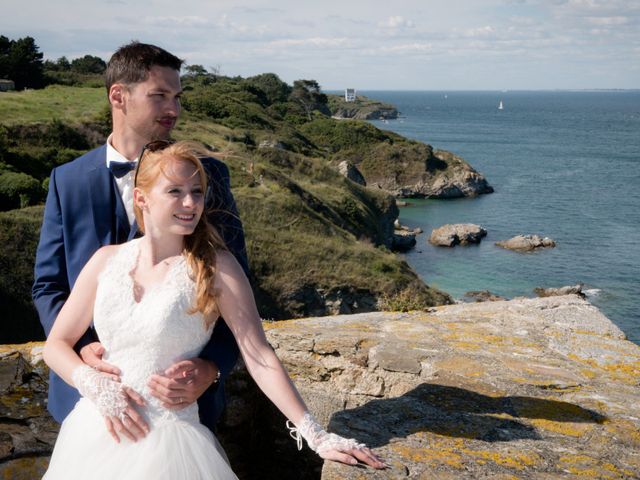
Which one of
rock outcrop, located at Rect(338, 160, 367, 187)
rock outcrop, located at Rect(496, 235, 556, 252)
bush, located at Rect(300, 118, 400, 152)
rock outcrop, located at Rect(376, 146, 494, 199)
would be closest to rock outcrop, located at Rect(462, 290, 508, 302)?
rock outcrop, located at Rect(496, 235, 556, 252)

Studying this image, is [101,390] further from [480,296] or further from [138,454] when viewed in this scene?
[480,296]

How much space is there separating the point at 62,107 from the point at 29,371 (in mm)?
34329

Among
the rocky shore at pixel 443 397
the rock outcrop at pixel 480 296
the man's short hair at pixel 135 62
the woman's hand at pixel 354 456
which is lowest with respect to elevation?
the rock outcrop at pixel 480 296

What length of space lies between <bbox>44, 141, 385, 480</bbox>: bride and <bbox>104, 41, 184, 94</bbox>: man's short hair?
438 millimetres

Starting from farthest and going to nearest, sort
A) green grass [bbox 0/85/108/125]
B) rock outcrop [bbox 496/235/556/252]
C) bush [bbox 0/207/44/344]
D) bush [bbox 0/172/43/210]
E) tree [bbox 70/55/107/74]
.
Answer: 1. tree [bbox 70/55/107/74]
2. rock outcrop [bbox 496/235/556/252]
3. green grass [bbox 0/85/108/125]
4. bush [bbox 0/172/43/210]
5. bush [bbox 0/207/44/344]

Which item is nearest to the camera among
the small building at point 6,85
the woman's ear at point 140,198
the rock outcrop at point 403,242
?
the woman's ear at point 140,198

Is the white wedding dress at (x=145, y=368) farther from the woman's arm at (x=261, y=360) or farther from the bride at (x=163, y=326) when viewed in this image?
the woman's arm at (x=261, y=360)

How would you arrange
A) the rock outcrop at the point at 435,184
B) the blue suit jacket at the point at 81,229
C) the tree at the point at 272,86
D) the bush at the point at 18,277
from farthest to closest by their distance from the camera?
the tree at the point at 272,86, the rock outcrop at the point at 435,184, the bush at the point at 18,277, the blue suit jacket at the point at 81,229

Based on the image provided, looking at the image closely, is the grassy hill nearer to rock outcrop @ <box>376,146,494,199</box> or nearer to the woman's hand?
the woman's hand

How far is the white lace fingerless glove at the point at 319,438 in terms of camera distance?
7.30 feet

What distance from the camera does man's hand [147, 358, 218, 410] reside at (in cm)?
222

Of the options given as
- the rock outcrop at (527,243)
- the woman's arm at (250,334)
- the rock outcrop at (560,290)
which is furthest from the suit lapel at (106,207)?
the rock outcrop at (527,243)

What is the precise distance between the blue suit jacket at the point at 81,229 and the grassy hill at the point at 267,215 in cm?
1229

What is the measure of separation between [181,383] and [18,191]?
23.9 metres
